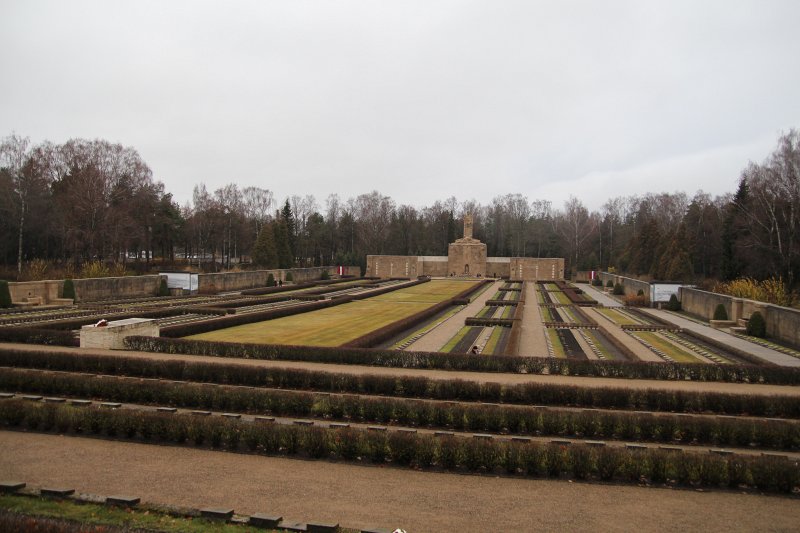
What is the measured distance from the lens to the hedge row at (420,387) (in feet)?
35.0

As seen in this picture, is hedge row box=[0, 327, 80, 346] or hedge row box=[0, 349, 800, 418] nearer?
hedge row box=[0, 349, 800, 418]

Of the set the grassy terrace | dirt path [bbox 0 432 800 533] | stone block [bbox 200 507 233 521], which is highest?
the grassy terrace

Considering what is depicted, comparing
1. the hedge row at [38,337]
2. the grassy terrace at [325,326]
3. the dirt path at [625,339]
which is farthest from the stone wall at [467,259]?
the hedge row at [38,337]

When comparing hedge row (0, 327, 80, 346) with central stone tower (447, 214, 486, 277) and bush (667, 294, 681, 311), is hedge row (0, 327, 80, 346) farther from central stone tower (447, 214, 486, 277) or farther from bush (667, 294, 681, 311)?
central stone tower (447, 214, 486, 277)

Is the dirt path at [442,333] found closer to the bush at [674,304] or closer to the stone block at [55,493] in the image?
the bush at [674,304]

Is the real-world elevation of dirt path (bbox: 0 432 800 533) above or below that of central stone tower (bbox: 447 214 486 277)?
below

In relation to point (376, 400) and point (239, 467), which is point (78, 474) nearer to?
point (239, 467)

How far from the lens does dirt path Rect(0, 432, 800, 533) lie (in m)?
6.23

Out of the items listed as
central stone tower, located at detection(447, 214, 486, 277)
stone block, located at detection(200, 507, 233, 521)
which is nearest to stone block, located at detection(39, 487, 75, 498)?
stone block, located at detection(200, 507, 233, 521)

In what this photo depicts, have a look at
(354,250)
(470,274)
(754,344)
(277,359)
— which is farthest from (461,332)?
(354,250)

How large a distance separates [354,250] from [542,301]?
4755 cm

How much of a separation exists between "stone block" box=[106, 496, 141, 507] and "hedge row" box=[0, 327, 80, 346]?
1099 cm

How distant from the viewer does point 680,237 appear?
4406 centimetres

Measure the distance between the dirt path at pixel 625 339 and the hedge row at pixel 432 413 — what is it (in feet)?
21.1
